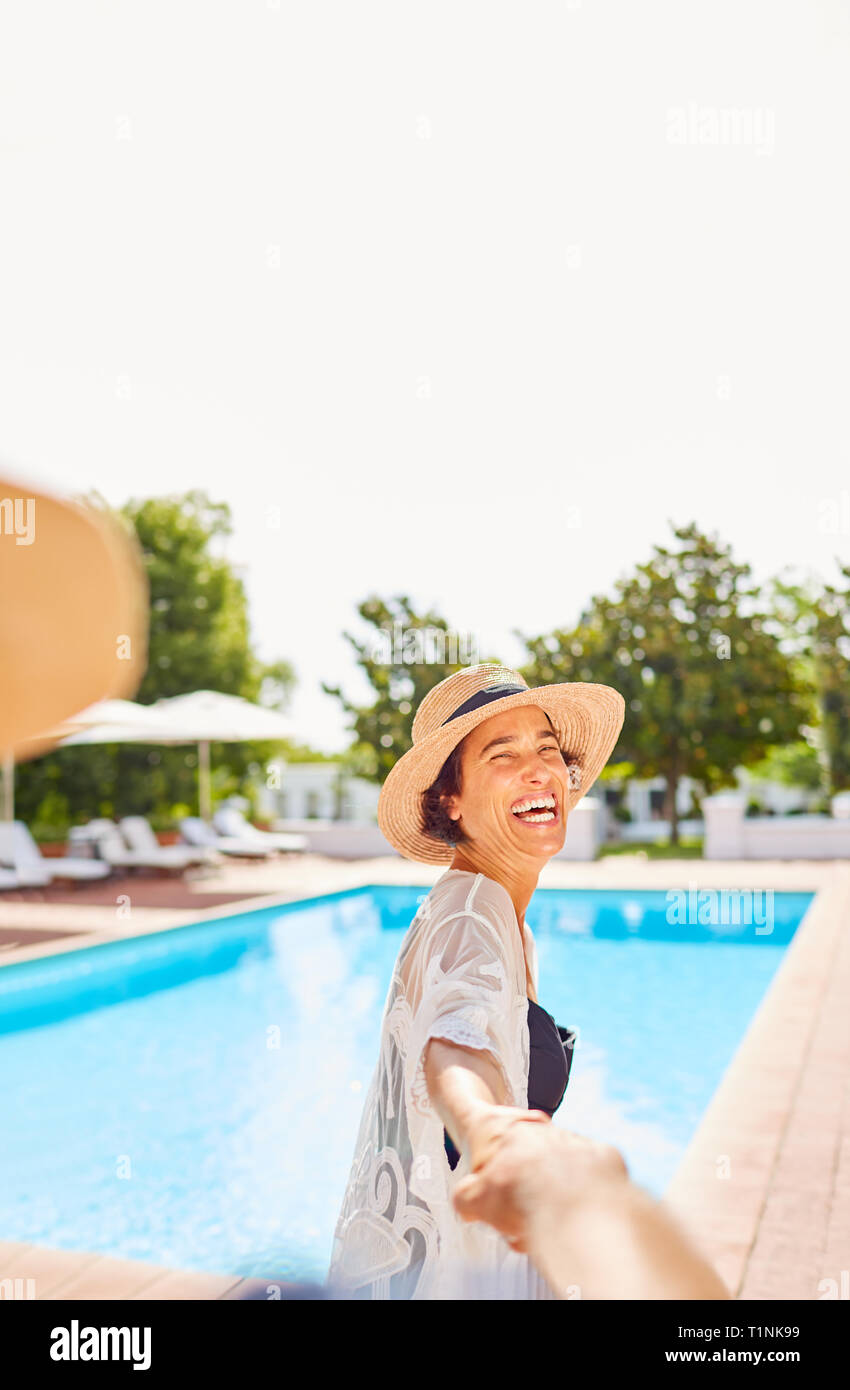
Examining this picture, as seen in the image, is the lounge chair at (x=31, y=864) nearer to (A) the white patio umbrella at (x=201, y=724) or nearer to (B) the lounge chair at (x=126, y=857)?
(B) the lounge chair at (x=126, y=857)

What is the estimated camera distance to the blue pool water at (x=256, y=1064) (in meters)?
4.66

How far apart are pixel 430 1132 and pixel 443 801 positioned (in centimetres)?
55

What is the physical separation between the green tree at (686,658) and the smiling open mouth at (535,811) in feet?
60.2

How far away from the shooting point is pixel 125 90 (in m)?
7.34

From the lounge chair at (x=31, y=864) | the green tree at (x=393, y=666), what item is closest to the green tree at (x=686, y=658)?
the green tree at (x=393, y=666)

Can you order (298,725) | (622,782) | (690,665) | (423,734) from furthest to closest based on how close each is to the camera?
(622,782) → (690,665) → (298,725) → (423,734)

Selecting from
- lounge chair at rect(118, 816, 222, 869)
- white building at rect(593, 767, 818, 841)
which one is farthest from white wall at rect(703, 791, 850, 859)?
lounge chair at rect(118, 816, 222, 869)

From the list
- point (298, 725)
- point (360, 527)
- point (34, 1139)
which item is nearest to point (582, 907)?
point (298, 725)

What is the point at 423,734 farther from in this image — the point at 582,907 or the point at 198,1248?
the point at 582,907

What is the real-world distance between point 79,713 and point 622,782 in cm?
2372

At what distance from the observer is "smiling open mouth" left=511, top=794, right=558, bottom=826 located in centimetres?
154

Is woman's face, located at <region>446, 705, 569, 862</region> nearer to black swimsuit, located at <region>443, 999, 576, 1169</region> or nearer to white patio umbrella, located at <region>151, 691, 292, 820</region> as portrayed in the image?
black swimsuit, located at <region>443, 999, 576, 1169</region>

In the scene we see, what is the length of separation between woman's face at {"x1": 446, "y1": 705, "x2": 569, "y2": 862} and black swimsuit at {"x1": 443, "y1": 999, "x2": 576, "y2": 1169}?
9.5 inches
